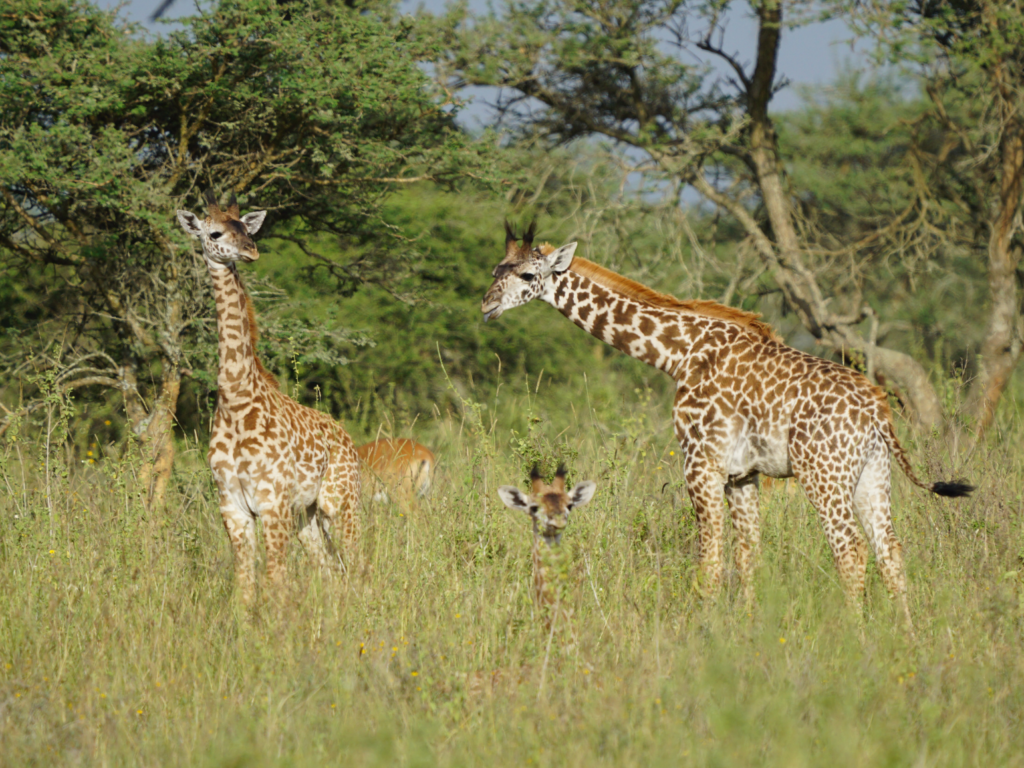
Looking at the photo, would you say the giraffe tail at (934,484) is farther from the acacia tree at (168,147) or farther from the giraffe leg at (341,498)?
the acacia tree at (168,147)

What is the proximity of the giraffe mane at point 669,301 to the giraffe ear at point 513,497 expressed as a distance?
191cm

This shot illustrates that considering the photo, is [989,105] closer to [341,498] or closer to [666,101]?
[666,101]

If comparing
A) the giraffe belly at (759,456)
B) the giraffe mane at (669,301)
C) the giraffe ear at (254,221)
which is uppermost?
the giraffe mane at (669,301)

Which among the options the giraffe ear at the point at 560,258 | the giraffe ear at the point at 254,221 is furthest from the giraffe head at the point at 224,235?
the giraffe ear at the point at 560,258

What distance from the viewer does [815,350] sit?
666 inches

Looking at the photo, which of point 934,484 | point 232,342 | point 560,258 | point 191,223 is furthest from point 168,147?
point 934,484

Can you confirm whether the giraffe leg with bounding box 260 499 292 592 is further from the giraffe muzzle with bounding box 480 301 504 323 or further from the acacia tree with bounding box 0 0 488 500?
the acacia tree with bounding box 0 0 488 500

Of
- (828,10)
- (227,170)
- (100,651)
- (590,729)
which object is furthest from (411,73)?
(590,729)

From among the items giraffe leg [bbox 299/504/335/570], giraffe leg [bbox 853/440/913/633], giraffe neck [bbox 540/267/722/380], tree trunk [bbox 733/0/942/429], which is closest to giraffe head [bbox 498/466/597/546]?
giraffe neck [bbox 540/267/722/380]

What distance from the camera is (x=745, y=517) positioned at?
6.44 meters

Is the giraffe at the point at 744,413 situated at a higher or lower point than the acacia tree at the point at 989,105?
lower

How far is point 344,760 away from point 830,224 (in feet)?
66.0

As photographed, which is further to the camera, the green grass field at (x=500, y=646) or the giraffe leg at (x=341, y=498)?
the giraffe leg at (x=341, y=498)

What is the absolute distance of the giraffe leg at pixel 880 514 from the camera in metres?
5.77
